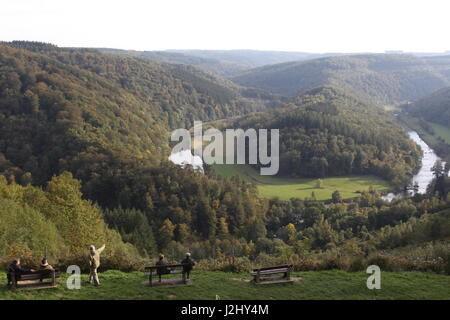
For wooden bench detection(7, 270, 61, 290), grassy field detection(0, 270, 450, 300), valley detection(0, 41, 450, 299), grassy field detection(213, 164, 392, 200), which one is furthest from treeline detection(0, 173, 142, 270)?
grassy field detection(213, 164, 392, 200)

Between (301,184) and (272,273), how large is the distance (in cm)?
13878

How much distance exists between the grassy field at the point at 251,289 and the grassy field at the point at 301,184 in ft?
365

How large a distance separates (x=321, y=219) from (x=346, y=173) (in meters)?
79.3

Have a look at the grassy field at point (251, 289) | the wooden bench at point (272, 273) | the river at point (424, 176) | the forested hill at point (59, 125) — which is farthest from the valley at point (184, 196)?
the river at point (424, 176)

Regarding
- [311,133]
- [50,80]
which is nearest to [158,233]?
[50,80]

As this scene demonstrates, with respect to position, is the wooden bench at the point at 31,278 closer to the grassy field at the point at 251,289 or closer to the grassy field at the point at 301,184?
the grassy field at the point at 251,289

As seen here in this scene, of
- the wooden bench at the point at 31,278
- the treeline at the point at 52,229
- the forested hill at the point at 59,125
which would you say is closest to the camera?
the wooden bench at the point at 31,278

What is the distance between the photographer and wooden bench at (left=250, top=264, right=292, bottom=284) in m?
19.7

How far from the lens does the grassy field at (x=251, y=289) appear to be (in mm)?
17672

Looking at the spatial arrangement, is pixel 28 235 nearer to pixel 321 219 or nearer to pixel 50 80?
pixel 321 219

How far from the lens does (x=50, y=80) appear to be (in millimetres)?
151000

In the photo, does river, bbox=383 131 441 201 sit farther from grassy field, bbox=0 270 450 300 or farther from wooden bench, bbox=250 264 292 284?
wooden bench, bbox=250 264 292 284

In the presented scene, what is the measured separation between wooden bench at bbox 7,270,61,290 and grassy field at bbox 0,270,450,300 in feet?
0.85

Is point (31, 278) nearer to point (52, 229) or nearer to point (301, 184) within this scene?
point (52, 229)
